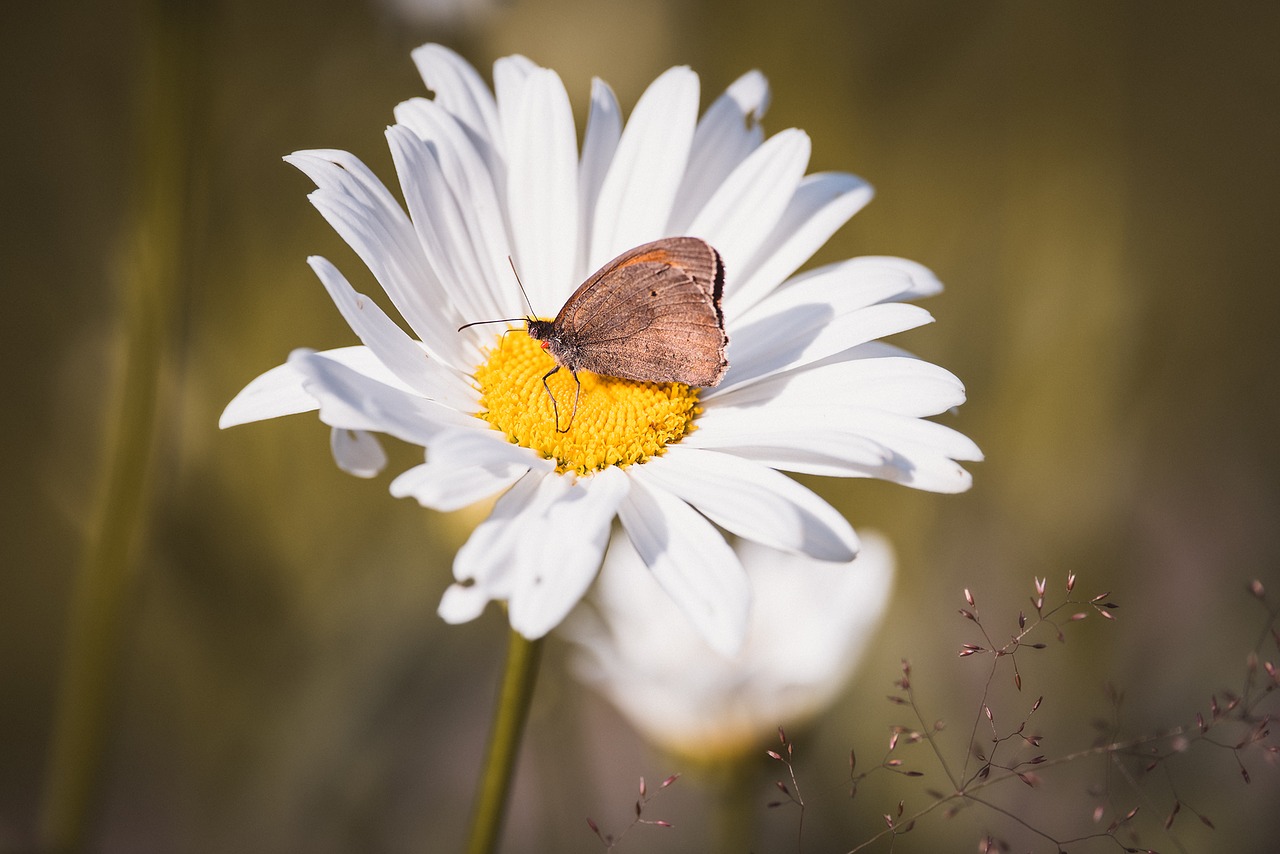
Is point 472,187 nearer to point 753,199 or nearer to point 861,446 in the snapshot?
point 753,199

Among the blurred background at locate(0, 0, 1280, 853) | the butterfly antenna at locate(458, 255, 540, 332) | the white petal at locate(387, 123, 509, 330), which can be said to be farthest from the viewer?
the blurred background at locate(0, 0, 1280, 853)

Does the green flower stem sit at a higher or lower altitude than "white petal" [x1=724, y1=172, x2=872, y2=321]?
lower

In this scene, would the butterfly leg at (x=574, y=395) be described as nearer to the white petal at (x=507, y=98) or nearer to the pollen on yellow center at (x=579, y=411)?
the pollen on yellow center at (x=579, y=411)

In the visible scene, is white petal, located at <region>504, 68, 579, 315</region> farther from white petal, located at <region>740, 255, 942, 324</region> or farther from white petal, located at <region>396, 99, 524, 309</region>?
white petal, located at <region>740, 255, 942, 324</region>

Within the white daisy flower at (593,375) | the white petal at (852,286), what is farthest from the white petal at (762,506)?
the white petal at (852,286)

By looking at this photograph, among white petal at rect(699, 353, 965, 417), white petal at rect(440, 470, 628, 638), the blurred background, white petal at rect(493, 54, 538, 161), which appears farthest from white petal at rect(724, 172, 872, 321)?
the blurred background
